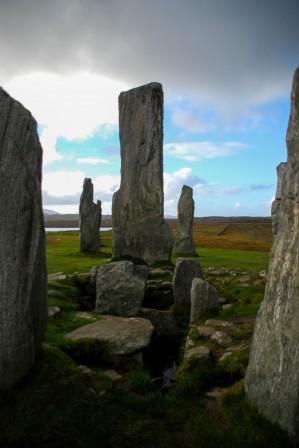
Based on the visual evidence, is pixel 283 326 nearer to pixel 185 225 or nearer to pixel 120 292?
pixel 120 292

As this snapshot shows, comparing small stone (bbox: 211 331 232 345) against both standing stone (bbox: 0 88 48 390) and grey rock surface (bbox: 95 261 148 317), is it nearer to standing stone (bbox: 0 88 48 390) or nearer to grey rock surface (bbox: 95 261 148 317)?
grey rock surface (bbox: 95 261 148 317)

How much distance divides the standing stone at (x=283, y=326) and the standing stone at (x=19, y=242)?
11.1 feet

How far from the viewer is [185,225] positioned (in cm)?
2634

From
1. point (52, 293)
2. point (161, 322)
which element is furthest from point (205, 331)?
point (52, 293)

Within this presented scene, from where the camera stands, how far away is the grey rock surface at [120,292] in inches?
409

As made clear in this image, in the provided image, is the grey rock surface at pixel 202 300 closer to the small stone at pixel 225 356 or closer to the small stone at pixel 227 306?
the small stone at pixel 227 306

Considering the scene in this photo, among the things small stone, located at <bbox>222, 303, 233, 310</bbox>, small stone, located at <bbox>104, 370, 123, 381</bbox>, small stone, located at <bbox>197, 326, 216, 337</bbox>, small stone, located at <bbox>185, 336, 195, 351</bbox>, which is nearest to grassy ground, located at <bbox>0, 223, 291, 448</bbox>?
small stone, located at <bbox>104, 370, 123, 381</bbox>

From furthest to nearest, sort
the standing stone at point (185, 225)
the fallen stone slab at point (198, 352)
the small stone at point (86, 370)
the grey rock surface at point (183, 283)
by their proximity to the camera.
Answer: the standing stone at point (185, 225)
the grey rock surface at point (183, 283)
the fallen stone slab at point (198, 352)
the small stone at point (86, 370)

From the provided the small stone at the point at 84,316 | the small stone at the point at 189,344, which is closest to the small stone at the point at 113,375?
the small stone at the point at 189,344

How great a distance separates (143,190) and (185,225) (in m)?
9.27

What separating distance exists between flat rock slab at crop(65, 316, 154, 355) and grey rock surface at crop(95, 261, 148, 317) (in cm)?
90

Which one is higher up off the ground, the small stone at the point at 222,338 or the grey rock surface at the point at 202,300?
the grey rock surface at the point at 202,300

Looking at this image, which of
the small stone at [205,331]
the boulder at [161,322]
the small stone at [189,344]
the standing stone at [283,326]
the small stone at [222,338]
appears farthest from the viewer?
the boulder at [161,322]

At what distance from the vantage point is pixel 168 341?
31.4 feet
